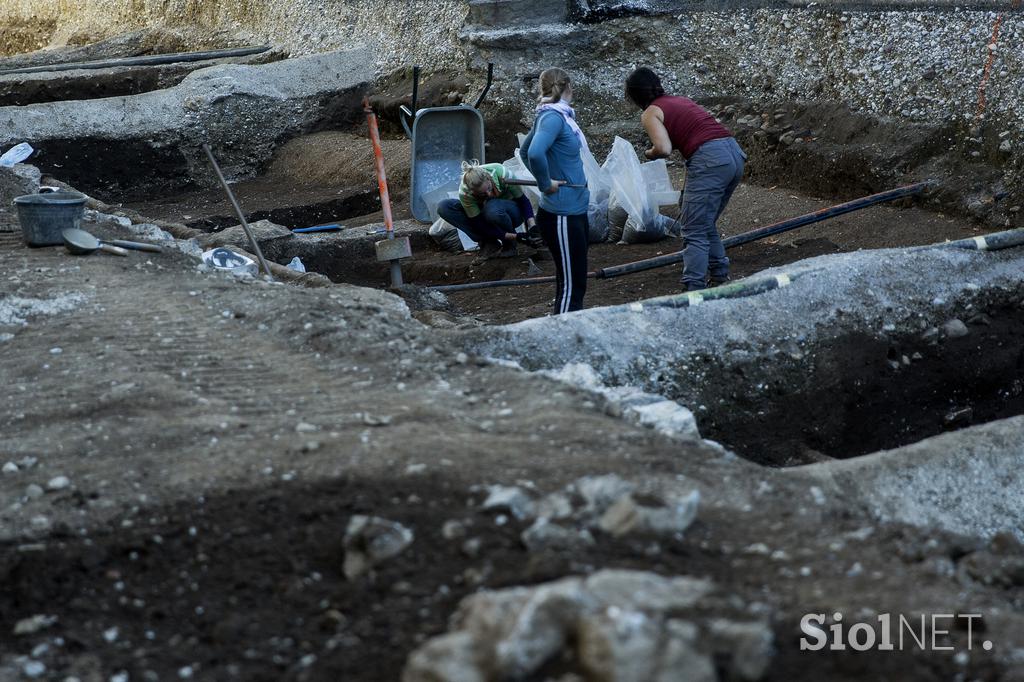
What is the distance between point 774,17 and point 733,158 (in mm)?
4030

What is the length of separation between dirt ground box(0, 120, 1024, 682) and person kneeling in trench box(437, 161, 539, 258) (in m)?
3.10

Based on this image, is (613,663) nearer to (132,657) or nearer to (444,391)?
(132,657)

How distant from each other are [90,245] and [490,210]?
273 centimetres

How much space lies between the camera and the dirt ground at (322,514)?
2219 millimetres

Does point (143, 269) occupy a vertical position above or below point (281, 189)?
above

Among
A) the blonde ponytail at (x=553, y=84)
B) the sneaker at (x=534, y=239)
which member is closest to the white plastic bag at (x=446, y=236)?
the sneaker at (x=534, y=239)

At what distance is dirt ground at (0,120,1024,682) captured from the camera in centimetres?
222

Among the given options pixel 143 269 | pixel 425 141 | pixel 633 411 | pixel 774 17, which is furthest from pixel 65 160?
pixel 633 411

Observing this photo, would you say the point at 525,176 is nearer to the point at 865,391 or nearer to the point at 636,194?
the point at 636,194

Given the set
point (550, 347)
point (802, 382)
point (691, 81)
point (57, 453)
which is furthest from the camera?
point (691, 81)

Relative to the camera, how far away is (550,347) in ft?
14.9

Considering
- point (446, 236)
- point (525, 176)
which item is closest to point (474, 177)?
point (525, 176)

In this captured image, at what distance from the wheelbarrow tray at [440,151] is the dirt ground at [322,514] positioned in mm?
4373

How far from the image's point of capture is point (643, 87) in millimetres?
6031
